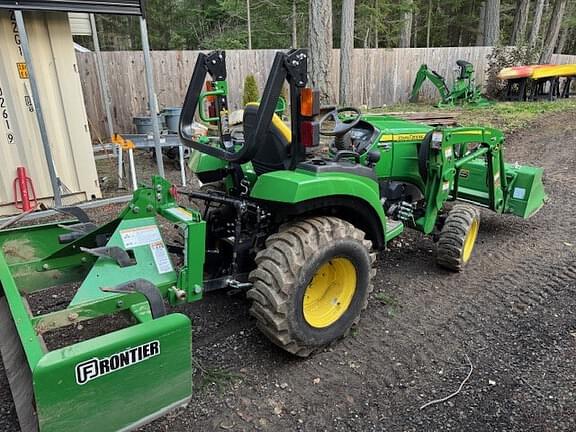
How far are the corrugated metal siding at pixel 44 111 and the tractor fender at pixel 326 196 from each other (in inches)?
167

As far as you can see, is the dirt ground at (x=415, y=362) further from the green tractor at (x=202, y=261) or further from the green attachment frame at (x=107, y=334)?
the green attachment frame at (x=107, y=334)

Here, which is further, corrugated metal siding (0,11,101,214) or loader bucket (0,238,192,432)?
corrugated metal siding (0,11,101,214)

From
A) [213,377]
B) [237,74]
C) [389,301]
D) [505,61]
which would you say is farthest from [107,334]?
[505,61]

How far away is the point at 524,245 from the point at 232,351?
11.1ft

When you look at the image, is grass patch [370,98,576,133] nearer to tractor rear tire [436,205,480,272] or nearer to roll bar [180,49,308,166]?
tractor rear tire [436,205,480,272]

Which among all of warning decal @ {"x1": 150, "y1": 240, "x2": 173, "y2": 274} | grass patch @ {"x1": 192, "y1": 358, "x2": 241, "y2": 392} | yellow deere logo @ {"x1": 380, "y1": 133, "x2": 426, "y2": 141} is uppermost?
yellow deere logo @ {"x1": 380, "y1": 133, "x2": 426, "y2": 141}

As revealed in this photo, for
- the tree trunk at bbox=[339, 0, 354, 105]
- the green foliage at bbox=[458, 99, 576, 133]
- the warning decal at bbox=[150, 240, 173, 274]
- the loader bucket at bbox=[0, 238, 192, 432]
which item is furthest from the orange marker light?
the tree trunk at bbox=[339, 0, 354, 105]

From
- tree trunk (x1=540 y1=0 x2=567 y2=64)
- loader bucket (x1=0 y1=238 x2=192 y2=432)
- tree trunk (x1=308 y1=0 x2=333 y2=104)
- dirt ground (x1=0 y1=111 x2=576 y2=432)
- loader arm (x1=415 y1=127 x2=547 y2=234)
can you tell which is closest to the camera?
loader bucket (x1=0 y1=238 x2=192 y2=432)

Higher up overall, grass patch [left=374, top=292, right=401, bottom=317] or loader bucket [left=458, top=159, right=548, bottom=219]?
loader bucket [left=458, top=159, right=548, bottom=219]

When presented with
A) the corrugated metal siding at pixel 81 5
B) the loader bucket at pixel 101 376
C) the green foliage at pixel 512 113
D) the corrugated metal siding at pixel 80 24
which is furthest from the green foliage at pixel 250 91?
the loader bucket at pixel 101 376

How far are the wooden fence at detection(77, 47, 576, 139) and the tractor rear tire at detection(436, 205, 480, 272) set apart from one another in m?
7.84

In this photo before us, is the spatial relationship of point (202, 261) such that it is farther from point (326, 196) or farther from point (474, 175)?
point (474, 175)

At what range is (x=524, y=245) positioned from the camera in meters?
4.64

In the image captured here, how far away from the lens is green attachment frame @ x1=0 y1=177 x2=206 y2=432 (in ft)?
5.73
